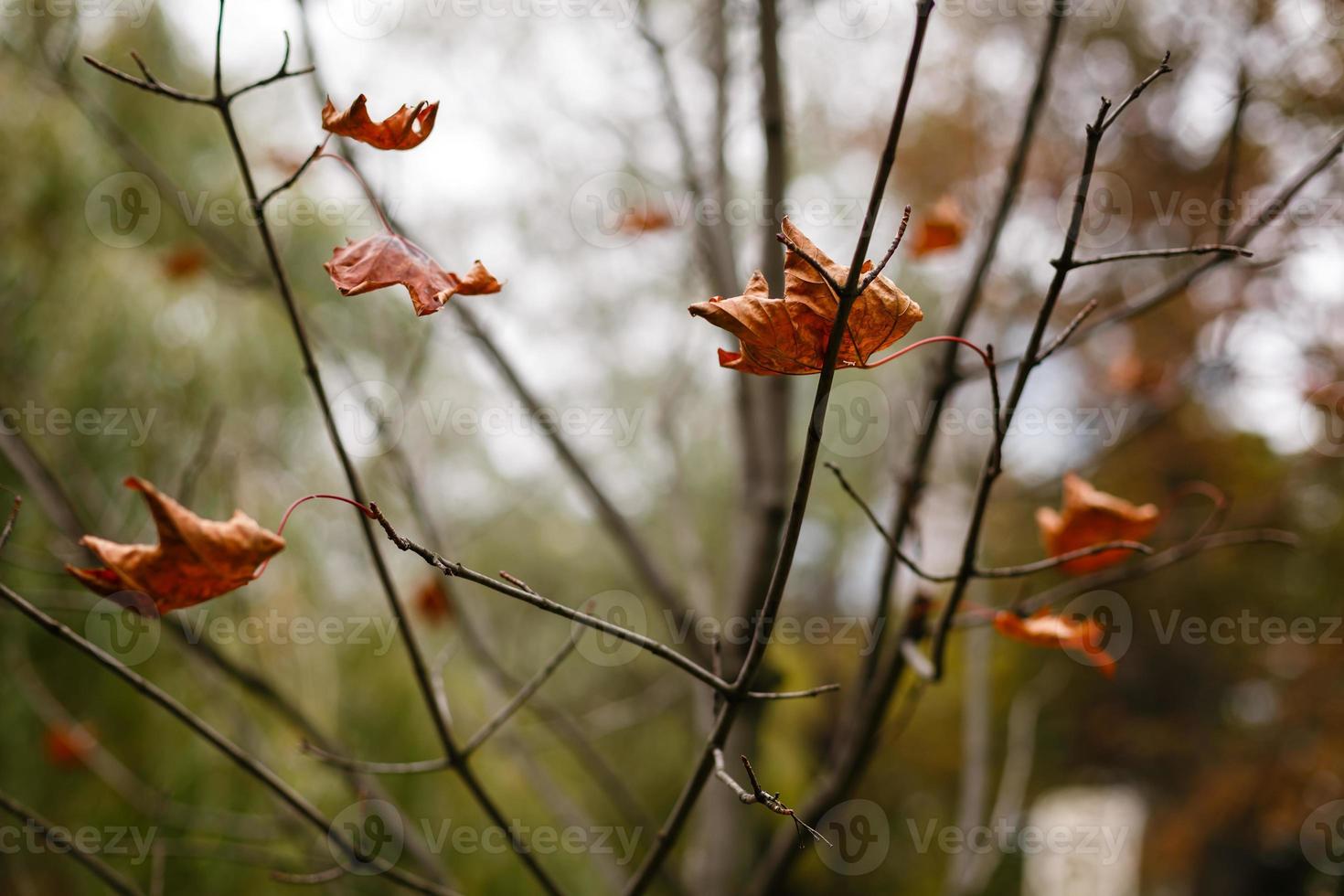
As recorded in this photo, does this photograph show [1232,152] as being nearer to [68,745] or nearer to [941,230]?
[941,230]

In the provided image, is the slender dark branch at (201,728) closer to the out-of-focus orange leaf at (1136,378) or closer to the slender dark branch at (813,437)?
the slender dark branch at (813,437)

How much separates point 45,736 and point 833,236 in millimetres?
2335

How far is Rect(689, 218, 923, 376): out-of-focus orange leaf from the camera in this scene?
16.1 inches

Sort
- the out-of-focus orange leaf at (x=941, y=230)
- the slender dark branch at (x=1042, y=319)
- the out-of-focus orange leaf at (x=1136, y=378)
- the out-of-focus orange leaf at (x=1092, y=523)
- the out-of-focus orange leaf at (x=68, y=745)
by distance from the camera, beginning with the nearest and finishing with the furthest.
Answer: the slender dark branch at (x=1042, y=319) < the out-of-focus orange leaf at (x=1092, y=523) < the out-of-focus orange leaf at (x=941, y=230) < the out-of-focus orange leaf at (x=68, y=745) < the out-of-focus orange leaf at (x=1136, y=378)

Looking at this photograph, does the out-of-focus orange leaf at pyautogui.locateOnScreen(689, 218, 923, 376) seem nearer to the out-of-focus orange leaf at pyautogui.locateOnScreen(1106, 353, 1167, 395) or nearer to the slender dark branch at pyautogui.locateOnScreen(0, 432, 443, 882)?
the slender dark branch at pyautogui.locateOnScreen(0, 432, 443, 882)

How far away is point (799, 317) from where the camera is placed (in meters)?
0.42

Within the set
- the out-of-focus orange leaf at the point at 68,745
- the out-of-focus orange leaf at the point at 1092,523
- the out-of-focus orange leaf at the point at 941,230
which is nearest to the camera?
the out-of-focus orange leaf at the point at 1092,523

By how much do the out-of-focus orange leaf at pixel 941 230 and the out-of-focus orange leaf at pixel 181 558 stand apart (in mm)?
921

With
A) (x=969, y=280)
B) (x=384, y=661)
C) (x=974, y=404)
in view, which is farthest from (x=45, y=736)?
(x=974, y=404)

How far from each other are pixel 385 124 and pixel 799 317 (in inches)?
10.9

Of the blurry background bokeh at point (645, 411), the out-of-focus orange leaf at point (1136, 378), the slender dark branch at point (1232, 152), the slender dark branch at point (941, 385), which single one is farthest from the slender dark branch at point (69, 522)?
the out-of-focus orange leaf at point (1136, 378)

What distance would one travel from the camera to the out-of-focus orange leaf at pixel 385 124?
1.53 ft

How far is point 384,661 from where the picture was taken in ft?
6.97

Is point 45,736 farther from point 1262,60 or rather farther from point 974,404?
point 1262,60
